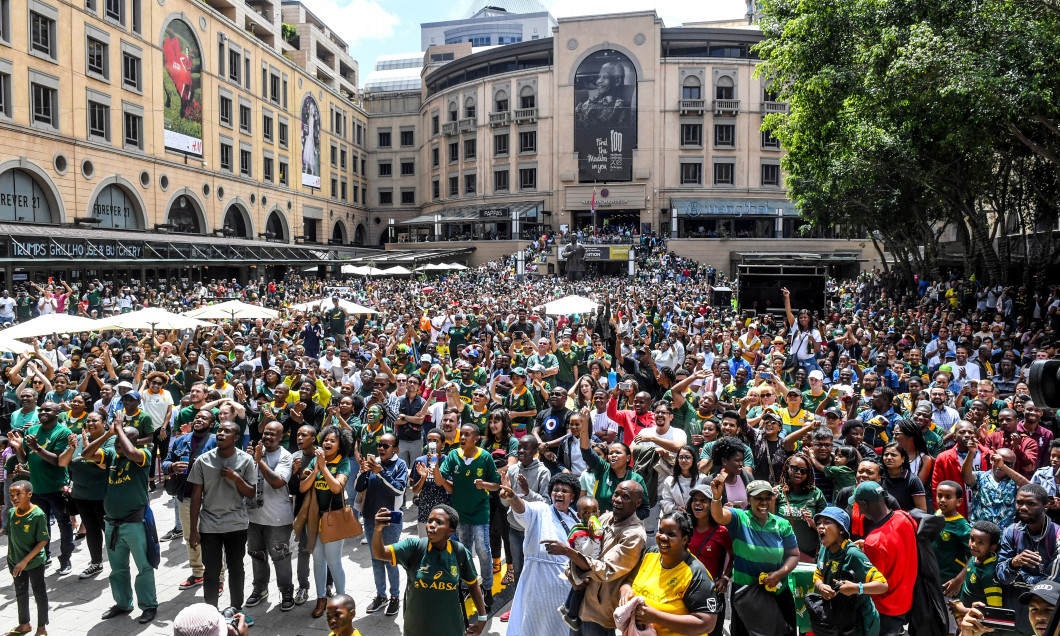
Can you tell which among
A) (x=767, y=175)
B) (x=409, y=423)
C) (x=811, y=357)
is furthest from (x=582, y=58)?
(x=409, y=423)

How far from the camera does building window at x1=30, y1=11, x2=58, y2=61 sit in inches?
1272

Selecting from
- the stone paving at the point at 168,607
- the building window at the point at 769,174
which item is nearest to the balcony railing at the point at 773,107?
the building window at the point at 769,174

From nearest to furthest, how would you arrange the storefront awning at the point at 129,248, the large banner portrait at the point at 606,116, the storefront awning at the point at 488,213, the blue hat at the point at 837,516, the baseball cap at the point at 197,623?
the baseball cap at the point at 197,623, the blue hat at the point at 837,516, the storefront awning at the point at 129,248, the large banner portrait at the point at 606,116, the storefront awning at the point at 488,213

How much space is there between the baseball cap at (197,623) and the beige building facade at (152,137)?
27663 millimetres

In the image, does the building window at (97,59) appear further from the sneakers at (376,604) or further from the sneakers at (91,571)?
the sneakers at (376,604)

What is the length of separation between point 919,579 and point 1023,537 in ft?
2.79

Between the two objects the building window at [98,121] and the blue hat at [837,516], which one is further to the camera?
the building window at [98,121]

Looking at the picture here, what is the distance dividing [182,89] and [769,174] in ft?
142

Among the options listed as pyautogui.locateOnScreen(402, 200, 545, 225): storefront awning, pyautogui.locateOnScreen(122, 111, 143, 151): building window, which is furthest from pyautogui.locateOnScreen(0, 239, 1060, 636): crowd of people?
pyautogui.locateOnScreen(402, 200, 545, 225): storefront awning

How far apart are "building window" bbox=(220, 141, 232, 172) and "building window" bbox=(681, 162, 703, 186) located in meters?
34.3

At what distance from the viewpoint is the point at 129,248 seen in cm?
3108

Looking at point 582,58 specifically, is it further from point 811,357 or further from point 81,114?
point 811,357

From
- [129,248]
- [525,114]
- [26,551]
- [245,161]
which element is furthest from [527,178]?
[26,551]

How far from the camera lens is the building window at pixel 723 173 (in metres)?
58.6
